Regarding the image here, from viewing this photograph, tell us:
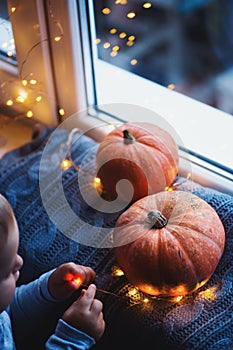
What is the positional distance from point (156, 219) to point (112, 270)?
0.51 ft

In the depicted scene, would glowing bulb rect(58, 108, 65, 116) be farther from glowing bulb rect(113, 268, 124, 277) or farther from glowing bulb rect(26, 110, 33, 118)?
glowing bulb rect(113, 268, 124, 277)

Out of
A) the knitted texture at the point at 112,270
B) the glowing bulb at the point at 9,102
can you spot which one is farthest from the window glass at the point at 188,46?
the knitted texture at the point at 112,270

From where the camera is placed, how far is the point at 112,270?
3.61 feet

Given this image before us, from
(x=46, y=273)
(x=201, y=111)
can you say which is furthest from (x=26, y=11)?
(x=46, y=273)

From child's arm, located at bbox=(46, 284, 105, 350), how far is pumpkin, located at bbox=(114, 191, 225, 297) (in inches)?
3.5

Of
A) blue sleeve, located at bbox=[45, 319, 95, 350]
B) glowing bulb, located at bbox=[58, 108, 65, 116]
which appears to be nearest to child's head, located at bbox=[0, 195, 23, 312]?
blue sleeve, located at bbox=[45, 319, 95, 350]

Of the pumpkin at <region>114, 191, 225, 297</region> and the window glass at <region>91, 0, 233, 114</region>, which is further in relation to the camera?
the window glass at <region>91, 0, 233, 114</region>

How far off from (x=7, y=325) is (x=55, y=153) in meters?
0.45

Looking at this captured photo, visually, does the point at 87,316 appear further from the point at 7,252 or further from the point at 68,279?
the point at 7,252

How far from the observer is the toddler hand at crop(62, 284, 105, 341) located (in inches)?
39.6

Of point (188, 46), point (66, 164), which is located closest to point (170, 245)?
point (66, 164)

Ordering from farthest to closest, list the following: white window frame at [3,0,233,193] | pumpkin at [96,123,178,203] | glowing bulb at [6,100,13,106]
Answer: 1. glowing bulb at [6,100,13,106]
2. white window frame at [3,0,233,193]
3. pumpkin at [96,123,178,203]

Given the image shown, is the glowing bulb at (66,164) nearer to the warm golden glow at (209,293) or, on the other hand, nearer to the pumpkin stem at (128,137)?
the pumpkin stem at (128,137)

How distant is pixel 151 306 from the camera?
102cm
